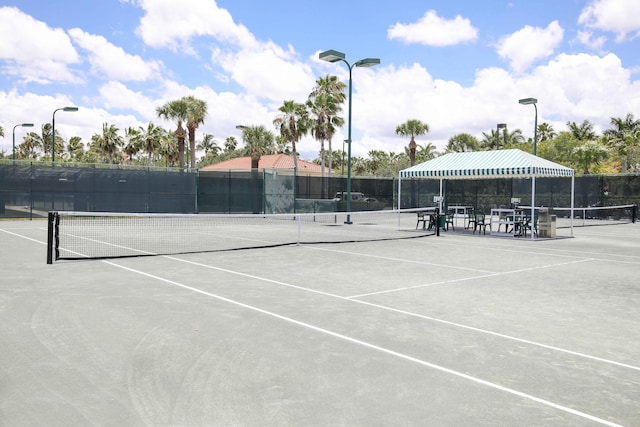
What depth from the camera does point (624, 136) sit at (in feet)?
193

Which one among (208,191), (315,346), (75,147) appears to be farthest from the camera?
(75,147)

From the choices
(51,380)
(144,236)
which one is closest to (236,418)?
(51,380)

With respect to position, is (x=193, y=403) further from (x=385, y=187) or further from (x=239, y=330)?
(x=385, y=187)

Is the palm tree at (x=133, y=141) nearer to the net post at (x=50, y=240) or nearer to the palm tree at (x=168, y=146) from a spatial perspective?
the palm tree at (x=168, y=146)

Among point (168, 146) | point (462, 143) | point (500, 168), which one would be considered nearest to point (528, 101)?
point (500, 168)

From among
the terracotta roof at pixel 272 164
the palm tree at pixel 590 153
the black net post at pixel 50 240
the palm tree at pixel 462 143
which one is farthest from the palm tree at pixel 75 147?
the black net post at pixel 50 240

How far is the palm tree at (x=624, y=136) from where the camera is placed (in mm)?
54875

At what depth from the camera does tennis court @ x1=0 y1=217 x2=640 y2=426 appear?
13.7 feet

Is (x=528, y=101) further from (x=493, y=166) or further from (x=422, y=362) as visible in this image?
(x=422, y=362)

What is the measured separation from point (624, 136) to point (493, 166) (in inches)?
1836

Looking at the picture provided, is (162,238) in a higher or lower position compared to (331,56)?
lower

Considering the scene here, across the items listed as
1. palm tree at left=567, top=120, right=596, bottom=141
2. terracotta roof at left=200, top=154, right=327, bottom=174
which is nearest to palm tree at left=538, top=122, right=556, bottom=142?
palm tree at left=567, top=120, right=596, bottom=141

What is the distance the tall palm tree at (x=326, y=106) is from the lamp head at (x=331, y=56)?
69.1ft

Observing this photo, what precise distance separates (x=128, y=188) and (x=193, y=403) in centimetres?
2946
